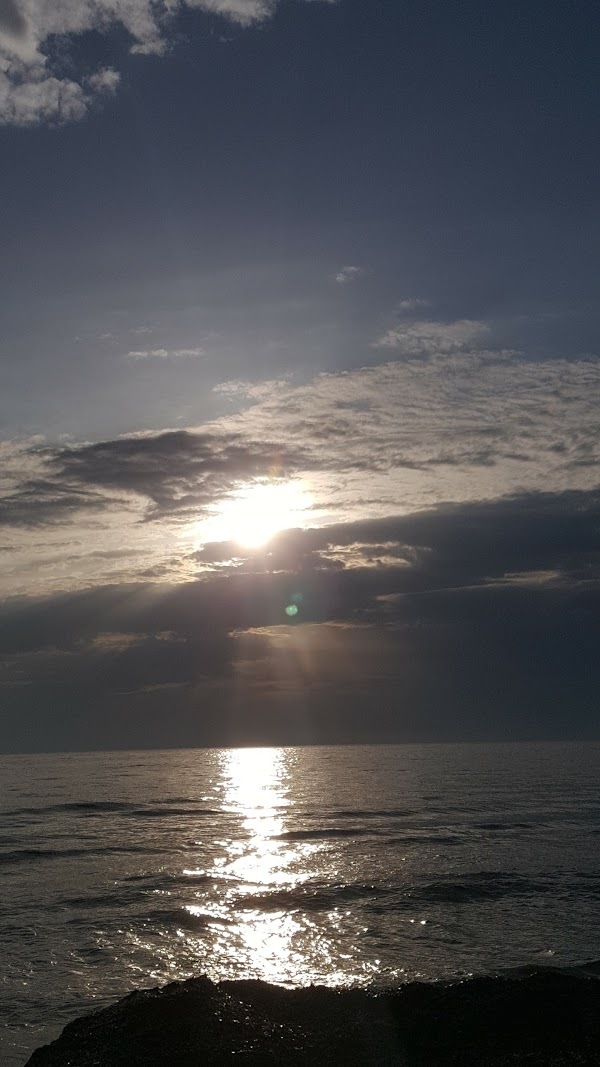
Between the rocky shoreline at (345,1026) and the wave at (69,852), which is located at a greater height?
the rocky shoreline at (345,1026)

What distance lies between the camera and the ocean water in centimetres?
1603

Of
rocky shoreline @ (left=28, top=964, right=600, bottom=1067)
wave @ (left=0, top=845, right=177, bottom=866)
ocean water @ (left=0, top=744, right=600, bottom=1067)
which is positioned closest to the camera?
rocky shoreline @ (left=28, top=964, right=600, bottom=1067)

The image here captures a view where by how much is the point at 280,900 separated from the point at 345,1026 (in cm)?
1226

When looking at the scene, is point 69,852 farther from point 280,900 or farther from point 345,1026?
point 345,1026

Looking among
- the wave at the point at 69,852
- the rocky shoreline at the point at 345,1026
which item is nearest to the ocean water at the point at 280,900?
the wave at the point at 69,852

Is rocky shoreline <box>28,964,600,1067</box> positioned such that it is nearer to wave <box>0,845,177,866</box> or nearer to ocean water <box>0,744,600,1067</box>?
ocean water <box>0,744,600,1067</box>

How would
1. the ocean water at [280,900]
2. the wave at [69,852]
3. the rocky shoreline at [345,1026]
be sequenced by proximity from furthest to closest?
the wave at [69,852]
the ocean water at [280,900]
the rocky shoreline at [345,1026]

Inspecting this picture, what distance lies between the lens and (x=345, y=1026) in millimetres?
11422

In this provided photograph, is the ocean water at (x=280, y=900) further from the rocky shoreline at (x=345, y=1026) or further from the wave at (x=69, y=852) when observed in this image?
the rocky shoreline at (x=345, y=1026)

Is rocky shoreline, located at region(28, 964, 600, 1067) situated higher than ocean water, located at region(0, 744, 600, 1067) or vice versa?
rocky shoreline, located at region(28, 964, 600, 1067)

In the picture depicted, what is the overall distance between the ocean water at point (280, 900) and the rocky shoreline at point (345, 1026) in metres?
2.12

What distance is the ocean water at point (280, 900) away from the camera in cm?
1603

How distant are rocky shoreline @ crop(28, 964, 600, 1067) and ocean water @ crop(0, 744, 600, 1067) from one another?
2.12 m

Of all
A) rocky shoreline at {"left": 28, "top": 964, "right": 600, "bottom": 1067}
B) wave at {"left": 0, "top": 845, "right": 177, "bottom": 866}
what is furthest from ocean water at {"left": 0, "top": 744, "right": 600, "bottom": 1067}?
rocky shoreline at {"left": 28, "top": 964, "right": 600, "bottom": 1067}
